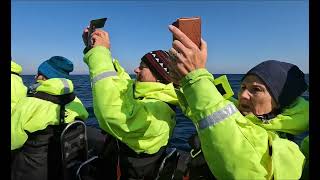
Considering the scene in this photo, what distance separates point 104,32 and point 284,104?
6.49 ft

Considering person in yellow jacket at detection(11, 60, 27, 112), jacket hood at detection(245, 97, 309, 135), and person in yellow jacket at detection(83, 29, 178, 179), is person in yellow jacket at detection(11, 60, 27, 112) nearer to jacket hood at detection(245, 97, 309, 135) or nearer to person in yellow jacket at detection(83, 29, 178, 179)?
person in yellow jacket at detection(83, 29, 178, 179)

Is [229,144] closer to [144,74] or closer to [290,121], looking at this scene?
[290,121]

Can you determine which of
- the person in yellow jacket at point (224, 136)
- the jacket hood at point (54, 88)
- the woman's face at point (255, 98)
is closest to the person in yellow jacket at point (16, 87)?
the jacket hood at point (54, 88)

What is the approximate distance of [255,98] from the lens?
9.00 feet

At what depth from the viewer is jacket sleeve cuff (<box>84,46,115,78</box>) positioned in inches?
135

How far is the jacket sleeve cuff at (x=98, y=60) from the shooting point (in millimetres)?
3424

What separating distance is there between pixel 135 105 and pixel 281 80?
1.43 m

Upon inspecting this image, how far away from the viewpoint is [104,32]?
12.1 ft

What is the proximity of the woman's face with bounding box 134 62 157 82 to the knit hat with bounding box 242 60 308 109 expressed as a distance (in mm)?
1279

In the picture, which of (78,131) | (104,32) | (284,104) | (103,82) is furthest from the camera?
(78,131)
